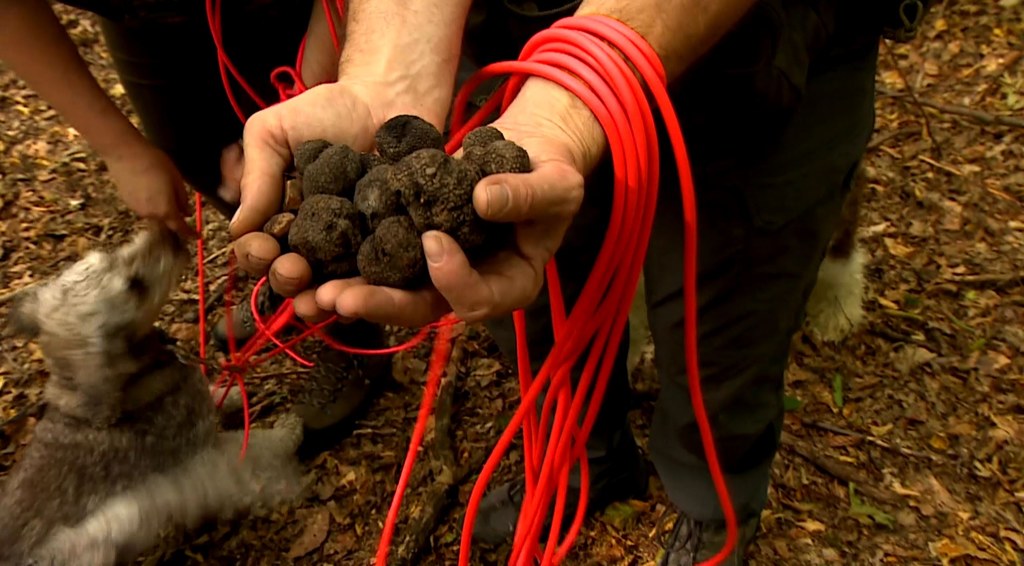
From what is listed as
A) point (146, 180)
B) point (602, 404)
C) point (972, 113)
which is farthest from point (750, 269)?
point (972, 113)

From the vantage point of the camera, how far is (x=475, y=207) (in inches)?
31.5

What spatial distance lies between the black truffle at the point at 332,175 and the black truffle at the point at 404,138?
0.14 feet

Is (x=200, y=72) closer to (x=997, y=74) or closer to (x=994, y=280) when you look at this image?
(x=994, y=280)

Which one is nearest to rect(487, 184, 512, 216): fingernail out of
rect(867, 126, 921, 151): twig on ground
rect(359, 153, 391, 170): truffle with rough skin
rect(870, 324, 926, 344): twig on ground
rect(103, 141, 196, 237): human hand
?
rect(359, 153, 391, 170): truffle with rough skin

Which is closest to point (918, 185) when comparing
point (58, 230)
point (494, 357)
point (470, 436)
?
point (494, 357)

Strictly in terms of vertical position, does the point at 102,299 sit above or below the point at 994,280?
above

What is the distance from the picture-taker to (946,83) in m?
3.08

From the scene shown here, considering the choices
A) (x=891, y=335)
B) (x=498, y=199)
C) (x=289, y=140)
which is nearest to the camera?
(x=498, y=199)

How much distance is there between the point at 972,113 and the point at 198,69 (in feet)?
8.77

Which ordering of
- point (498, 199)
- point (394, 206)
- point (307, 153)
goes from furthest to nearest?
point (307, 153) → point (394, 206) → point (498, 199)

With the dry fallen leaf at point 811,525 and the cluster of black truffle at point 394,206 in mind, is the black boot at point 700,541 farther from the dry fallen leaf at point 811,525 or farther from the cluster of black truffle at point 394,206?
the cluster of black truffle at point 394,206

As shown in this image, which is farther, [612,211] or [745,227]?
[745,227]

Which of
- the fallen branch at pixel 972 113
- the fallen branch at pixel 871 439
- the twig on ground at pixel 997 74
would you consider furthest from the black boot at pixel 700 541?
the twig on ground at pixel 997 74

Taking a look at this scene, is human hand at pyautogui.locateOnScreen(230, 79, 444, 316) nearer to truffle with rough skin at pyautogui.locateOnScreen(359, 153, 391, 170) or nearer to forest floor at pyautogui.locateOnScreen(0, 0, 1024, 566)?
truffle with rough skin at pyautogui.locateOnScreen(359, 153, 391, 170)
